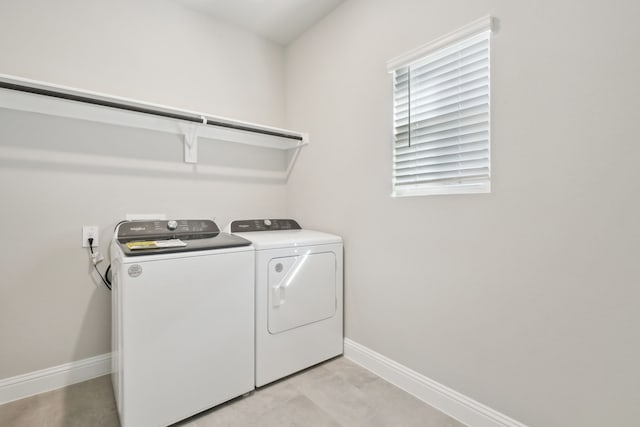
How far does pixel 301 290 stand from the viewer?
189 centimetres

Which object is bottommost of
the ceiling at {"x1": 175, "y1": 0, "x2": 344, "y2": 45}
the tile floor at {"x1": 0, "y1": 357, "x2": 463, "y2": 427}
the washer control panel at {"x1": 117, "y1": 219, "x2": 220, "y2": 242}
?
the tile floor at {"x1": 0, "y1": 357, "x2": 463, "y2": 427}

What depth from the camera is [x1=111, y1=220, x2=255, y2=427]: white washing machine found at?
4.33 feet

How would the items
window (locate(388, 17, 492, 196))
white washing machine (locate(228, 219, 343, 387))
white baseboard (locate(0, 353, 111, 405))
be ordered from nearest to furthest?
window (locate(388, 17, 492, 196)) < white baseboard (locate(0, 353, 111, 405)) < white washing machine (locate(228, 219, 343, 387))

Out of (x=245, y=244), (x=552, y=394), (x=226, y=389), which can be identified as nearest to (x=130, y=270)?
(x=245, y=244)

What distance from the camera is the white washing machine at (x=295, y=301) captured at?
1.74m

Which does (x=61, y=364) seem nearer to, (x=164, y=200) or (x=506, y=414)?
(x=164, y=200)

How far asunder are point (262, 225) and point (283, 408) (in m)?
1.19

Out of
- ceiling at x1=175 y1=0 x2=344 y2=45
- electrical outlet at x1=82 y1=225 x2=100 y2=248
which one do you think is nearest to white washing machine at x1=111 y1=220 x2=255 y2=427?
electrical outlet at x1=82 y1=225 x2=100 y2=248

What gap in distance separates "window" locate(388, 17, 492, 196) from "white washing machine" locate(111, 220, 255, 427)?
108 cm

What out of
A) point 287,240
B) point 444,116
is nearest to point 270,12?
point 444,116

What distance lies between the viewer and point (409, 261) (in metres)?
1.73

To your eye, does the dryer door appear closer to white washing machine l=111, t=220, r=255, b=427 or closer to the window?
white washing machine l=111, t=220, r=255, b=427

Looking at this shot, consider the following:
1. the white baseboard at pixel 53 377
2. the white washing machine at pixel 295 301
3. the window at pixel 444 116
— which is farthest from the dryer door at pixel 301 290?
the white baseboard at pixel 53 377

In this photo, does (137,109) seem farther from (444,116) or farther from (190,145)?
(444,116)
